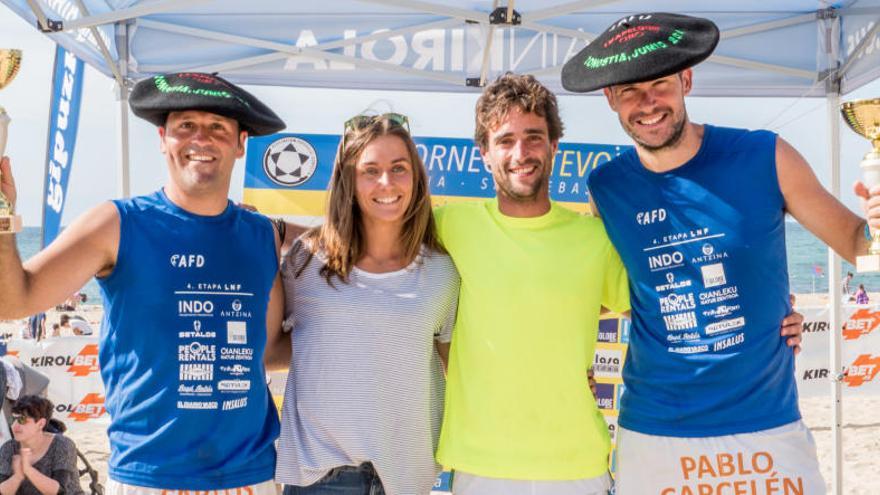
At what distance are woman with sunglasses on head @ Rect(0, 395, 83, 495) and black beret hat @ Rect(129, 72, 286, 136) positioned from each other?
10.1 feet

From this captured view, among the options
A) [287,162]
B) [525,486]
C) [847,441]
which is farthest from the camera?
[847,441]

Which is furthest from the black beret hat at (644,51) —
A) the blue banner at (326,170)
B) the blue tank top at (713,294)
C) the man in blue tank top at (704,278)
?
the blue banner at (326,170)

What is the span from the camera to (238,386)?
2332mm

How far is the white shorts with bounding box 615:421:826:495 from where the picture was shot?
235 cm

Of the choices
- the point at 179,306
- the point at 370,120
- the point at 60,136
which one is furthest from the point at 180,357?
the point at 60,136

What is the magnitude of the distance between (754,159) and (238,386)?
171 cm

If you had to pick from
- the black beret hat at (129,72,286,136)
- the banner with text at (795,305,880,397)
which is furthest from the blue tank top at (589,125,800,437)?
the banner with text at (795,305,880,397)

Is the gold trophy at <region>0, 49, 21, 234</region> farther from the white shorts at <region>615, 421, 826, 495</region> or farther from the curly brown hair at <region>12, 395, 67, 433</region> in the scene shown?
the curly brown hair at <region>12, 395, 67, 433</region>

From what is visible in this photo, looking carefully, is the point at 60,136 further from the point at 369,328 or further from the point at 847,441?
the point at 847,441

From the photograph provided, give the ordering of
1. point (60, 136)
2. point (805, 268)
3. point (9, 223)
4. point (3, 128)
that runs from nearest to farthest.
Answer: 1. point (9, 223)
2. point (3, 128)
3. point (60, 136)
4. point (805, 268)

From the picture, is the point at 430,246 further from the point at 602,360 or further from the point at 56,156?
the point at 56,156

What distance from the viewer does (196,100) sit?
238 centimetres

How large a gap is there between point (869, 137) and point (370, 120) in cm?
157

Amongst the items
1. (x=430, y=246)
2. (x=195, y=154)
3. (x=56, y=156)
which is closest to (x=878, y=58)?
(x=430, y=246)
